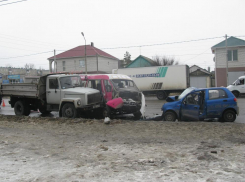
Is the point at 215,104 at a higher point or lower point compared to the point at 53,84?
lower

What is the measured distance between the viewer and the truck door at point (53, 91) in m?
11.9

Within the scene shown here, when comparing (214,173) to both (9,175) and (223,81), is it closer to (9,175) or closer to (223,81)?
(9,175)

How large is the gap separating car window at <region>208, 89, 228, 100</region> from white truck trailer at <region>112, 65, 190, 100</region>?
14.9 meters

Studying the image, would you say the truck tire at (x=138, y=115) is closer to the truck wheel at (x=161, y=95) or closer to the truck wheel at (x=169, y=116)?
the truck wheel at (x=169, y=116)

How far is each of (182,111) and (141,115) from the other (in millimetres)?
2221

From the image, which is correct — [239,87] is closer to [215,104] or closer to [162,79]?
[162,79]

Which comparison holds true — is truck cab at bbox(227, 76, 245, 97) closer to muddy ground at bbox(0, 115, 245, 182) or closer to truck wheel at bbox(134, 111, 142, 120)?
truck wheel at bbox(134, 111, 142, 120)

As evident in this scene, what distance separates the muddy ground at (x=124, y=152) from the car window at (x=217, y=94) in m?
1.61

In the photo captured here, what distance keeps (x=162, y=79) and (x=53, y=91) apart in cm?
1528

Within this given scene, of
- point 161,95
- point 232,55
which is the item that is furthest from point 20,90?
point 232,55

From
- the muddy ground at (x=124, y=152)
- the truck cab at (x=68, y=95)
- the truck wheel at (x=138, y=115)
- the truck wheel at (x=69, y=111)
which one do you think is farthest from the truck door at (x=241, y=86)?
the truck wheel at (x=69, y=111)

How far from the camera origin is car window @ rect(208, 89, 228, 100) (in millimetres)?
9594

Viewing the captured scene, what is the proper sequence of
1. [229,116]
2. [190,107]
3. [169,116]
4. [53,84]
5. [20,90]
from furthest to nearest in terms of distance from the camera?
[20,90], [53,84], [169,116], [190,107], [229,116]

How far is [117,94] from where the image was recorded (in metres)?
11.2
